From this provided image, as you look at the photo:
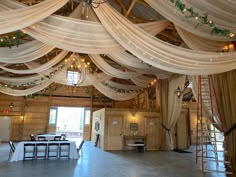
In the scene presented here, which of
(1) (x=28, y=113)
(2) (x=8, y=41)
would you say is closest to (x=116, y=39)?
(2) (x=8, y=41)

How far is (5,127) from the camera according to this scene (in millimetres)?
13414

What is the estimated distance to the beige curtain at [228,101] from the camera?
5.00 metres

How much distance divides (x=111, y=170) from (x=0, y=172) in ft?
9.92

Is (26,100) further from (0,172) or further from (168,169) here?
(168,169)

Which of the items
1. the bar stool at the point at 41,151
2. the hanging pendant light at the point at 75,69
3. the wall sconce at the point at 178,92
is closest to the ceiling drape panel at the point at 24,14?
the hanging pendant light at the point at 75,69

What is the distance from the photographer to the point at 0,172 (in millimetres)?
5164

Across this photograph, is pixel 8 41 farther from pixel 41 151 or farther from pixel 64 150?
pixel 64 150

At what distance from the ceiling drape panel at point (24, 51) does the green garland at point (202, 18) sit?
3052 millimetres

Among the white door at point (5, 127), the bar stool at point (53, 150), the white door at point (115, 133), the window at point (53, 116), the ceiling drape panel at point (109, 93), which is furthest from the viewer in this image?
the window at point (53, 116)

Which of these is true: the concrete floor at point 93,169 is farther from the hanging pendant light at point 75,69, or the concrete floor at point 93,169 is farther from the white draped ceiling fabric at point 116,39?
the white draped ceiling fabric at point 116,39

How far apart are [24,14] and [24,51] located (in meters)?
1.64

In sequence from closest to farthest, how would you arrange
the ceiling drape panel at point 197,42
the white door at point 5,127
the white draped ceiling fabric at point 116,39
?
1. the white draped ceiling fabric at point 116,39
2. the ceiling drape panel at point 197,42
3. the white door at point 5,127

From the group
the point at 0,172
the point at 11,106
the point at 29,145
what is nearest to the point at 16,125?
the point at 11,106

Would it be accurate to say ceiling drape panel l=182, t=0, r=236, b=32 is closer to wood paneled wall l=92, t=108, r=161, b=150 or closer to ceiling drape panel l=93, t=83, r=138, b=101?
ceiling drape panel l=93, t=83, r=138, b=101
